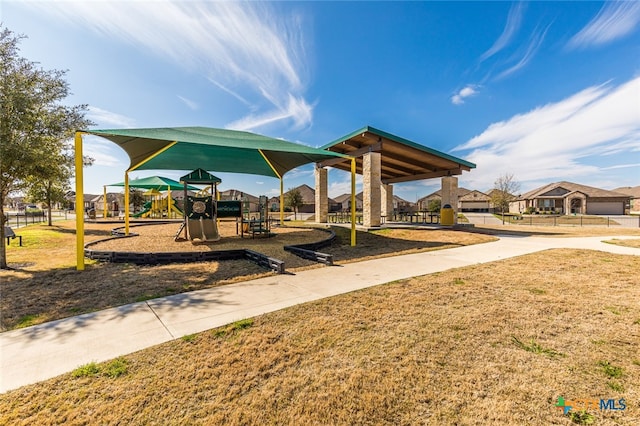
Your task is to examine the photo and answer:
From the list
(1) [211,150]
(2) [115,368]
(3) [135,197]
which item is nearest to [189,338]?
(2) [115,368]

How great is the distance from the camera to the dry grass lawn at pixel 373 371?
222cm

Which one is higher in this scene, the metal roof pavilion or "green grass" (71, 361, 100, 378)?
the metal roof pavilion

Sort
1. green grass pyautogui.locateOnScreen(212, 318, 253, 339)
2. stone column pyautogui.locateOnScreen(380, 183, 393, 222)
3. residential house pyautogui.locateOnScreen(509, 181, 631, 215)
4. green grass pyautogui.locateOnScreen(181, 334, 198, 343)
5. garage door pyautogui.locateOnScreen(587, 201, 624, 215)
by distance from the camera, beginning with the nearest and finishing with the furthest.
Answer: green grass pyautogui.locateOnScreen(181, 334, 198, 343)
green grass pyautogui.locateOnScreen(212, 318, 253, 339)
stone column pyautogui.locateOnScreen(380, 183, 393, 222)
residential house pyautogui.locateOnScreen(509, 181, 631, 215)
garage door pyautogui.locateOnScreen(587, 201, 624, 215)

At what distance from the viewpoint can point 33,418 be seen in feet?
6.97

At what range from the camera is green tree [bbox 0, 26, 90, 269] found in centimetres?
662

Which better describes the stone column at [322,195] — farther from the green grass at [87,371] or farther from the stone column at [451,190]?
the green grass at [87,371]

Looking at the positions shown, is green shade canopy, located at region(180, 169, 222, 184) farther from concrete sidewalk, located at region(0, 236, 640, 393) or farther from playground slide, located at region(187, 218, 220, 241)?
concrete sidewalk, located at region(0, 236, 640, 393)

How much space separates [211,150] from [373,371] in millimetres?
10914

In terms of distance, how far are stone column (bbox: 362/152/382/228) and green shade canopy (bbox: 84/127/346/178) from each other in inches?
141

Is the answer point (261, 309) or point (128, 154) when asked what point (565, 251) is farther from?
point (128, 154)

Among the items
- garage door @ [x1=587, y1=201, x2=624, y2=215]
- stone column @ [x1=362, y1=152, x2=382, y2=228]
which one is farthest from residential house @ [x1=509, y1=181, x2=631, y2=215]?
stone column @ [x1=362, y1=152, x2=382, y2=228]

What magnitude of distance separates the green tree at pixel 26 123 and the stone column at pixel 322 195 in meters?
14.3

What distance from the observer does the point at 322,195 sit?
2019 centimetres

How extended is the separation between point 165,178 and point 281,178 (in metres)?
16.2
